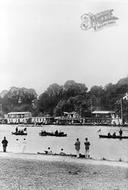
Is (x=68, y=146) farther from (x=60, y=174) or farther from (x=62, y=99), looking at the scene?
(x=60, y=174)

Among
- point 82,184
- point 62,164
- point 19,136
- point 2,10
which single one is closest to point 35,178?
point 82,184

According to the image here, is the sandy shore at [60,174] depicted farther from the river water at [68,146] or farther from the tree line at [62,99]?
the tree line at [62,99]

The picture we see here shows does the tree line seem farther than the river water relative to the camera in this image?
Yes

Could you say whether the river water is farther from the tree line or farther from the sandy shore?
the sandy shore

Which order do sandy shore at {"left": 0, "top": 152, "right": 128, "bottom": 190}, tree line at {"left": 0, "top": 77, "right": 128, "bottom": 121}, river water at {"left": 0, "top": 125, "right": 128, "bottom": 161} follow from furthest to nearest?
tree line at {"left": 0, "top": 77, "right": 128, "bottom": 121}
river water at {"left": 0, "top": 125, "right": 128, "bottom": 161}
sandy shore at {"left": 0, "top": 152, "right": 128, "bottom": 190}

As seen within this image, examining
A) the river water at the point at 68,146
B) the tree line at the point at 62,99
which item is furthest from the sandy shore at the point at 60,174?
the tree line at the point at 62,99

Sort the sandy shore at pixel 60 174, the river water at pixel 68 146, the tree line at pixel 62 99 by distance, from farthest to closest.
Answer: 1. the tree line at pixel 62 99
2. the river water at pixel 68 146
3. the sandy shore at pixel 60 174

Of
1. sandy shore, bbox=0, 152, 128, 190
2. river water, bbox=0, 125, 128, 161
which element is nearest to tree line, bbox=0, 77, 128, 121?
river water, bbox=0, 125, 128, 161

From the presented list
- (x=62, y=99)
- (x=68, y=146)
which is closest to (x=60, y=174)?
(x=68, y=146)
